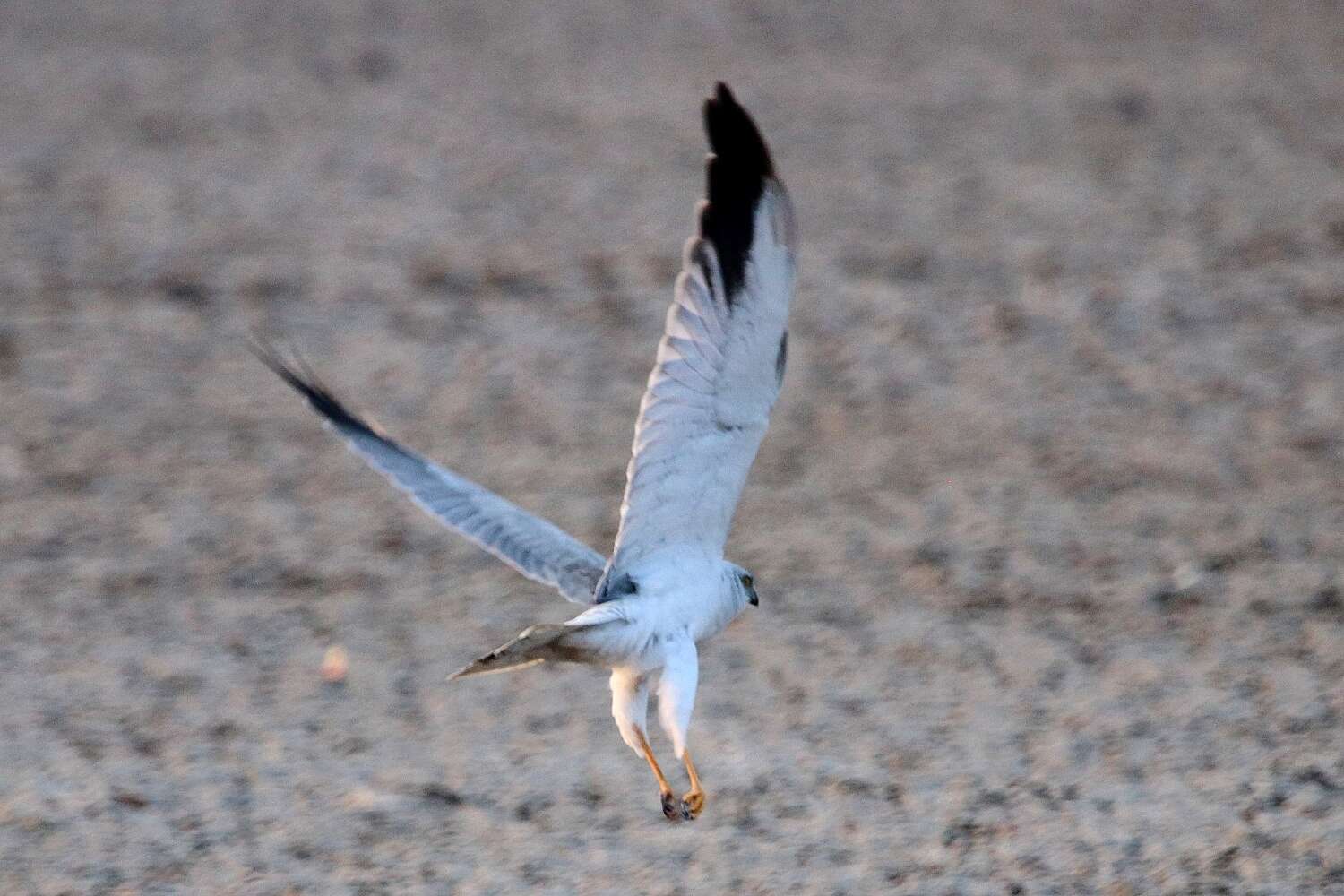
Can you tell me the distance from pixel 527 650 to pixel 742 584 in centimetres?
79

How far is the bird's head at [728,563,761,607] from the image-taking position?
4664 mm

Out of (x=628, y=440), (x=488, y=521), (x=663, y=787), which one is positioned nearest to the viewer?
(x=663, y=787)

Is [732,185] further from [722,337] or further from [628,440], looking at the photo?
[628,440]

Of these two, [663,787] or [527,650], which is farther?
[663,787]

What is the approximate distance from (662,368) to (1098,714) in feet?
7.29

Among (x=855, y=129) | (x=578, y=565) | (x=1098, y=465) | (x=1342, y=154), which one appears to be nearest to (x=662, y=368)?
(x=578, y=565)

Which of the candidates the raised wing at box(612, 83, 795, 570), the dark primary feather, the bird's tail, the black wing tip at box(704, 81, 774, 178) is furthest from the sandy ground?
the black wing tip at box(704, 81, 774, 178)

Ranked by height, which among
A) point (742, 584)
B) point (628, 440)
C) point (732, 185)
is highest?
point (628, 440)

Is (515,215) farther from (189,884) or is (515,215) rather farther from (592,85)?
(189,884)

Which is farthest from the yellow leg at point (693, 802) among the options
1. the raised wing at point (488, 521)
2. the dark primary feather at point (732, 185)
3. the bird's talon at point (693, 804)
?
the dark primary feather at point (732, 185)

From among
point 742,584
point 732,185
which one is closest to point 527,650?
point 742,584

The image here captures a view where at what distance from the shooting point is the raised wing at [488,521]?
189 inches

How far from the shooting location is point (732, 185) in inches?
171

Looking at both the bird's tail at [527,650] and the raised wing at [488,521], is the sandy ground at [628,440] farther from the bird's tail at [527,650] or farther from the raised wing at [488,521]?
the bird's tail at [527,650]
